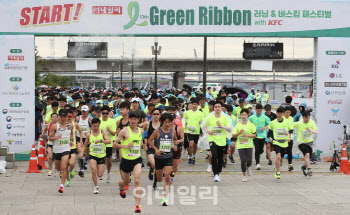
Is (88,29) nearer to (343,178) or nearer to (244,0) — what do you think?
(244,0)

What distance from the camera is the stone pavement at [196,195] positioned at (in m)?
10.6

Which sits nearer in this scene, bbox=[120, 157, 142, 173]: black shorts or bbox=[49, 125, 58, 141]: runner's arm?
bbox=[120, 157, 142, 173]: black shorts

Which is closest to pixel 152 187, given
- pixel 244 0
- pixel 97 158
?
pixel 97 158

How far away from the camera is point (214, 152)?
14219 mm

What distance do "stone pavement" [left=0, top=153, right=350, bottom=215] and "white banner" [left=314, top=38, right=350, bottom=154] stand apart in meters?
3.10

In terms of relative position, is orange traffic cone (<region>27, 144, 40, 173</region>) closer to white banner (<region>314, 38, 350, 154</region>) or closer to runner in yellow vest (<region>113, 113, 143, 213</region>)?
runner in yellow vest (<region>113, 113, 143, 213</region>)

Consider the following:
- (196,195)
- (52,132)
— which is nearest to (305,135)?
(196,195)

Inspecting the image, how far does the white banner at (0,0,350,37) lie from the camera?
18.0 metres

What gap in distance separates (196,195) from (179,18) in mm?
7588

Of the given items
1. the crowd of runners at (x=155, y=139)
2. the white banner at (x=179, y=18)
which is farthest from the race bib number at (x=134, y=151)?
the white banner at (x=179, y=18)

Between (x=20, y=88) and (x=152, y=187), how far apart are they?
22.2 ft

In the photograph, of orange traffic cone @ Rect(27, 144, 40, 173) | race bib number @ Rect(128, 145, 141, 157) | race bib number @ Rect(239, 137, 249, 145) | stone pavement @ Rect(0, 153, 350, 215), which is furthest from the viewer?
orange traffic cone @ Rect(27, 144, 40, 173)

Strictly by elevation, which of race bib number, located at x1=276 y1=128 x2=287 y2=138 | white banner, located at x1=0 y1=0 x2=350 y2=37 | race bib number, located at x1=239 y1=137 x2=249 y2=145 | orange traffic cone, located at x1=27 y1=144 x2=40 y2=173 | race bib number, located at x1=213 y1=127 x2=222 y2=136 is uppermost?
white banner, located at x1=0 y1=0 x2=350 y2=37

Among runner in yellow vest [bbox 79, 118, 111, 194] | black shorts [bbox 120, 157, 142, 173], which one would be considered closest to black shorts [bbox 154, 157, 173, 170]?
black shorts [bbox 120, 157, 142, 173]
